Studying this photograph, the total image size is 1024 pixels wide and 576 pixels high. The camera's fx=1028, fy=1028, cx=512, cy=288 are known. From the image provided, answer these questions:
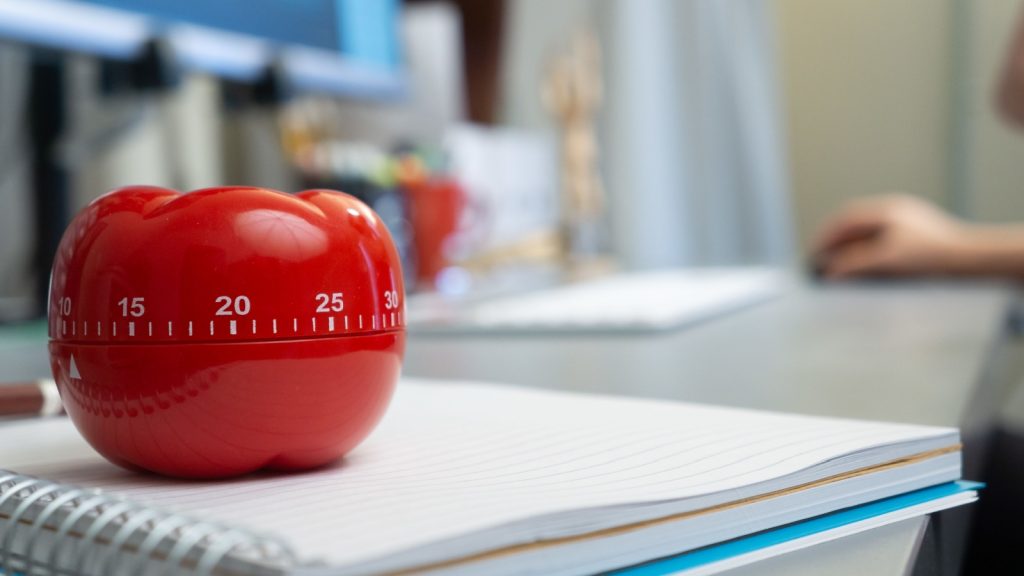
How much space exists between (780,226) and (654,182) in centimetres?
35

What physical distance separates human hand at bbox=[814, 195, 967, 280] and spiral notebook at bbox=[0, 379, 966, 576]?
112 cm

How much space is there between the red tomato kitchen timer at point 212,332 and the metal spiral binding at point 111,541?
43mm

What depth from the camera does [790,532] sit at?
28cm

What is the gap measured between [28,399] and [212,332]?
167mm

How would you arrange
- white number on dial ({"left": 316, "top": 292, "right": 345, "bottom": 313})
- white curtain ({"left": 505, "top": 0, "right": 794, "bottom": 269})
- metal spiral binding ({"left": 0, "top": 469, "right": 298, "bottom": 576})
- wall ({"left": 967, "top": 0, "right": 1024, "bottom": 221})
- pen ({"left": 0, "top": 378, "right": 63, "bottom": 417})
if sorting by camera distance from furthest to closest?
1. white curtain ({"left": 505, "top": 0, "right": 794, "bottom": 269})
2. wall ({"left": 967, "top": 0, "right": 1024, "bottom": 221})
3. pen ({"left": 0, "top": 378, "right": 63, "bottom": 417})
4. white number on dial ({"left": 316, "top": 292, "right": 345, "bottom": 313})
5. metal spiral binding ({"left": 0, "top": 469, "right": 298, "bottom": 576})

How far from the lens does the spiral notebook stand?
22 cm

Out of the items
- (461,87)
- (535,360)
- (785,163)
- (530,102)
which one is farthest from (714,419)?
(785,163)

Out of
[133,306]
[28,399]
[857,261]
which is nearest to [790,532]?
[133,306]

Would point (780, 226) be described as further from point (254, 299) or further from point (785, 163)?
point (254, 299)

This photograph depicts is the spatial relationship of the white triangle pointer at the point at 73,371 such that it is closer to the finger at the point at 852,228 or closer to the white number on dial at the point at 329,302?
the white number on dial at the point at 329,302

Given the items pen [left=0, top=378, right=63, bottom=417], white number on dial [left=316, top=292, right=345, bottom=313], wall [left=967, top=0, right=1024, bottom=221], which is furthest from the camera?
wall [left=967, top=0, right=1024, bottom=221]

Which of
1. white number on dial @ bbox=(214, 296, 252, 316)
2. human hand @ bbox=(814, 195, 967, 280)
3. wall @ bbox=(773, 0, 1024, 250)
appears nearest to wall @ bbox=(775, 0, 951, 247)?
wall @ bbox=(773, 0, 1024, 250)

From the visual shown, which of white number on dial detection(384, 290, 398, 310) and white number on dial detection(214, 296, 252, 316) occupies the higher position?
white number on dial detection(214, 296, 252, 316)

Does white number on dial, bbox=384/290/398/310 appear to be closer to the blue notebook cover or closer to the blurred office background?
the blue notebook cover
